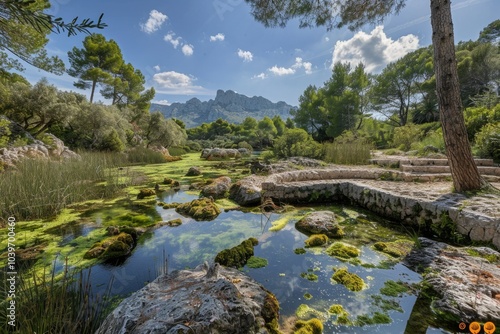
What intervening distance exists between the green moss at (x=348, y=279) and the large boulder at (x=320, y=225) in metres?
1.01

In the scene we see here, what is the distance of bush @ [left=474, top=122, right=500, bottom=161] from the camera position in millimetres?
5992

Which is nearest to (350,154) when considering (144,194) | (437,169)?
(437,169)

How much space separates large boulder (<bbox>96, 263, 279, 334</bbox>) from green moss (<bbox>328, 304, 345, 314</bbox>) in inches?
20.0

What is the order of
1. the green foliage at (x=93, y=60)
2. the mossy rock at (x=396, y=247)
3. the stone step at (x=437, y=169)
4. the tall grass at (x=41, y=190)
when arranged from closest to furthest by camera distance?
the mossy rock at (x=396, y=247), the tall grass at (x=41, y=190), the stone step at (x=437, y=169), the green foliage at (x=93, y=60)

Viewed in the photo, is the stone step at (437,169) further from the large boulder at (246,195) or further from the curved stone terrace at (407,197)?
the large boulder at (246,195)

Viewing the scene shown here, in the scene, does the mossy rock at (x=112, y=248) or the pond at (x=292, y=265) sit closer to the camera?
the pond at (x=292, y=265)

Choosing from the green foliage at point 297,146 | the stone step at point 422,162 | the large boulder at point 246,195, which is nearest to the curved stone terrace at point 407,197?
the large boulder at point 246,195

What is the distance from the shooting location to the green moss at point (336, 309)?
1.88 meters

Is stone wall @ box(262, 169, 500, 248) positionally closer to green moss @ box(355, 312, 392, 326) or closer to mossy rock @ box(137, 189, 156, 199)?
green moss @ box(355, 312, 392, 326)

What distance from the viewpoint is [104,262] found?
2760mm

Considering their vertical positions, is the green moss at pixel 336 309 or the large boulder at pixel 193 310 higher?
the large boulder at pixel 193 310

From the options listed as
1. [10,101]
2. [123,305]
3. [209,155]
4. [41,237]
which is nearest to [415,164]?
[123,305]

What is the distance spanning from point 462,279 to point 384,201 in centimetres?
225

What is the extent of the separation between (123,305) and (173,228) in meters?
2.52
